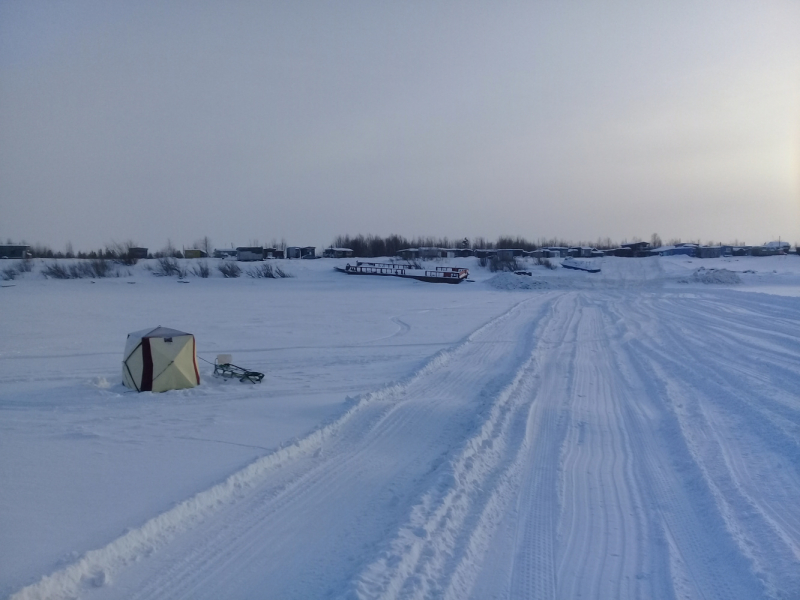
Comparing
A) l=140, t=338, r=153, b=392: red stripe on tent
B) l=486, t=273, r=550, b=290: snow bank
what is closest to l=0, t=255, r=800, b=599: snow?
l=140, t=338, r=153, b=392: red stripe on tent

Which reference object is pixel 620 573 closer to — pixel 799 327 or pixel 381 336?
pixel 381 336

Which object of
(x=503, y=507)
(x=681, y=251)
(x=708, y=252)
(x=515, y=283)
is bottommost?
(x=503, y=507)

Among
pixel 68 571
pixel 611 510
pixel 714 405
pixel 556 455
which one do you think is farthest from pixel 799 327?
pixel 68 571

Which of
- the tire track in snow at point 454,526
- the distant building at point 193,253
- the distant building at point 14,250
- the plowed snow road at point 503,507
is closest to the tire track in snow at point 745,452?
the plowed snow road at point 503,507

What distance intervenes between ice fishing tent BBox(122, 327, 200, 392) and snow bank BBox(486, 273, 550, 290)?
38.8 metres

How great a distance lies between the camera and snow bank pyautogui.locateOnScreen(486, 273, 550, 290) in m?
48.5

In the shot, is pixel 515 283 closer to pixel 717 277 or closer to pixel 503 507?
pixel 717 277

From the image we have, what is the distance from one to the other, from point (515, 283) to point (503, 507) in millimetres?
44142

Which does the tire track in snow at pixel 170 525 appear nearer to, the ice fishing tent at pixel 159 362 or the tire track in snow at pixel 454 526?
the tire track in snow at pixel 454 526

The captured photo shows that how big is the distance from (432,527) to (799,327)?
1816cm

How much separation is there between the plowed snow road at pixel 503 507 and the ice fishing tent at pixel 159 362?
11.4 feet

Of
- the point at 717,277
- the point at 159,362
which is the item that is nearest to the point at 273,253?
the point at 717,277

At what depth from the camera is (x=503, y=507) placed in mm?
5719

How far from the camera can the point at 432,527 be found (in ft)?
16.9
